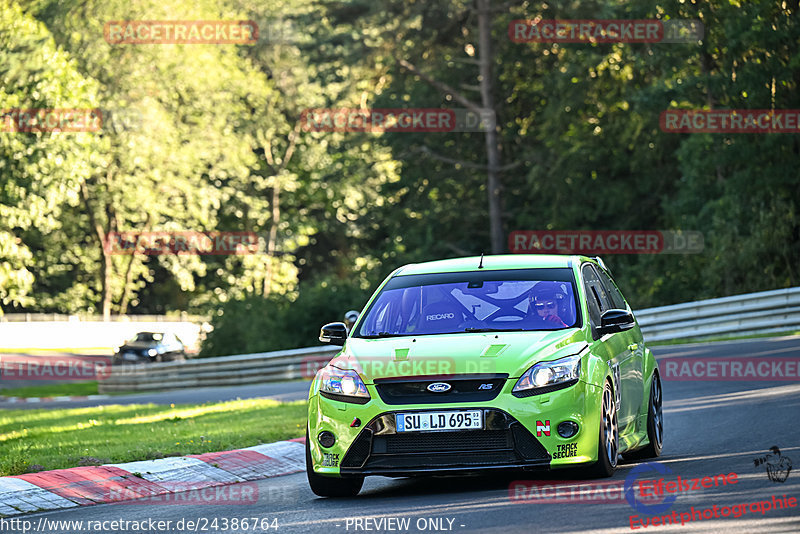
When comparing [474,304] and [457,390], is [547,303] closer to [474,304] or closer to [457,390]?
[474,304]

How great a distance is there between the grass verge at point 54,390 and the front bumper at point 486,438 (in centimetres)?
3207

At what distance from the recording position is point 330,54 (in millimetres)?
50250

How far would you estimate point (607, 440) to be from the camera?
29.2 feet

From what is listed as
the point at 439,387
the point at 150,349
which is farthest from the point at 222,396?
the point at 150,349

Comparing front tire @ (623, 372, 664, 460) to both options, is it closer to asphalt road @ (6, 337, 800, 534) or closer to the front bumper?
asphalt road @ (6, 337, 800, 534)

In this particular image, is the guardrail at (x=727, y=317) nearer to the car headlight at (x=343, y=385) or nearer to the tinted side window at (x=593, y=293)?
the tinted side window at (x=593, y=293)

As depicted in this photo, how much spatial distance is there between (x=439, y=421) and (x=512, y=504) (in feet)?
2.49

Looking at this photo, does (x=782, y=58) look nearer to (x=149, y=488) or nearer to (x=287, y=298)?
(x=287, y=298)

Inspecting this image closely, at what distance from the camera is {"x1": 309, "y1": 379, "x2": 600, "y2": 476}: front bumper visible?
Answer: 838cm

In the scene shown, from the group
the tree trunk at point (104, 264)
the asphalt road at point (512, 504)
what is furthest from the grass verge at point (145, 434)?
the tree trunk at point (104, 264)

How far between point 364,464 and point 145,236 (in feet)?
191

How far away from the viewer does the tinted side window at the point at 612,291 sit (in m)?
11.0

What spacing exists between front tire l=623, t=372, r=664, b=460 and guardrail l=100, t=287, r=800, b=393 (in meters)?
14.2

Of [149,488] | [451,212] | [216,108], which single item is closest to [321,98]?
[216,108]
